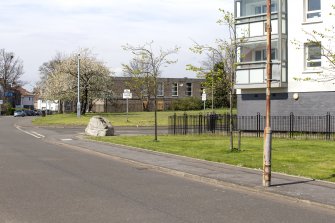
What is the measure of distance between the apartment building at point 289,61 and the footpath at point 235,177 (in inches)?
515

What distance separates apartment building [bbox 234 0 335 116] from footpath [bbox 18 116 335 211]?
1308 centimetres

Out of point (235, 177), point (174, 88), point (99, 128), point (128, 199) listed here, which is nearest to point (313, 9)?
point (99, 128)

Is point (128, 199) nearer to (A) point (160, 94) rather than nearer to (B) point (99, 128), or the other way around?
(B) point (99, 128)

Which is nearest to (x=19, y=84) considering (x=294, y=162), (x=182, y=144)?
(x=182, y=144)

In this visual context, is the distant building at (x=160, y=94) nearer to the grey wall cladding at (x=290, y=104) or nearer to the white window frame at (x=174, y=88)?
the white window frame at (x=174, y=88)

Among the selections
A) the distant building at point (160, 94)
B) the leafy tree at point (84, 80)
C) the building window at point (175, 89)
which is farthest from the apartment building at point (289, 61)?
the building window at point (175, 89)

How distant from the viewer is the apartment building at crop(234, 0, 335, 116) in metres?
29.5

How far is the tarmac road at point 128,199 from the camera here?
8305mm

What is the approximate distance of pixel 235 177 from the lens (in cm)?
1300

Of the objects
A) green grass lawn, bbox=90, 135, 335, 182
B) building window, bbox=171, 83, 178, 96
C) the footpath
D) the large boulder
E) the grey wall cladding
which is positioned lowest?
the footpath

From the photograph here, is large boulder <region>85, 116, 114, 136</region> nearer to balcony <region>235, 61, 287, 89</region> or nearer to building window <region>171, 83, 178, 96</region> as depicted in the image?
→ balcony <region>235, 61, 287, 89</region>

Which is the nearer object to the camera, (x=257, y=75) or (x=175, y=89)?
(x=257, y=75)

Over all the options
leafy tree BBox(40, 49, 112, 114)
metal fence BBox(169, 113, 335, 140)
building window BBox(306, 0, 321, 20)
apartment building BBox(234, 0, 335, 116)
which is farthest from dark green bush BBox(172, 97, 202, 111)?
building window BBox(306, 0, 321, 20)

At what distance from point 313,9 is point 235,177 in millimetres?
20431
